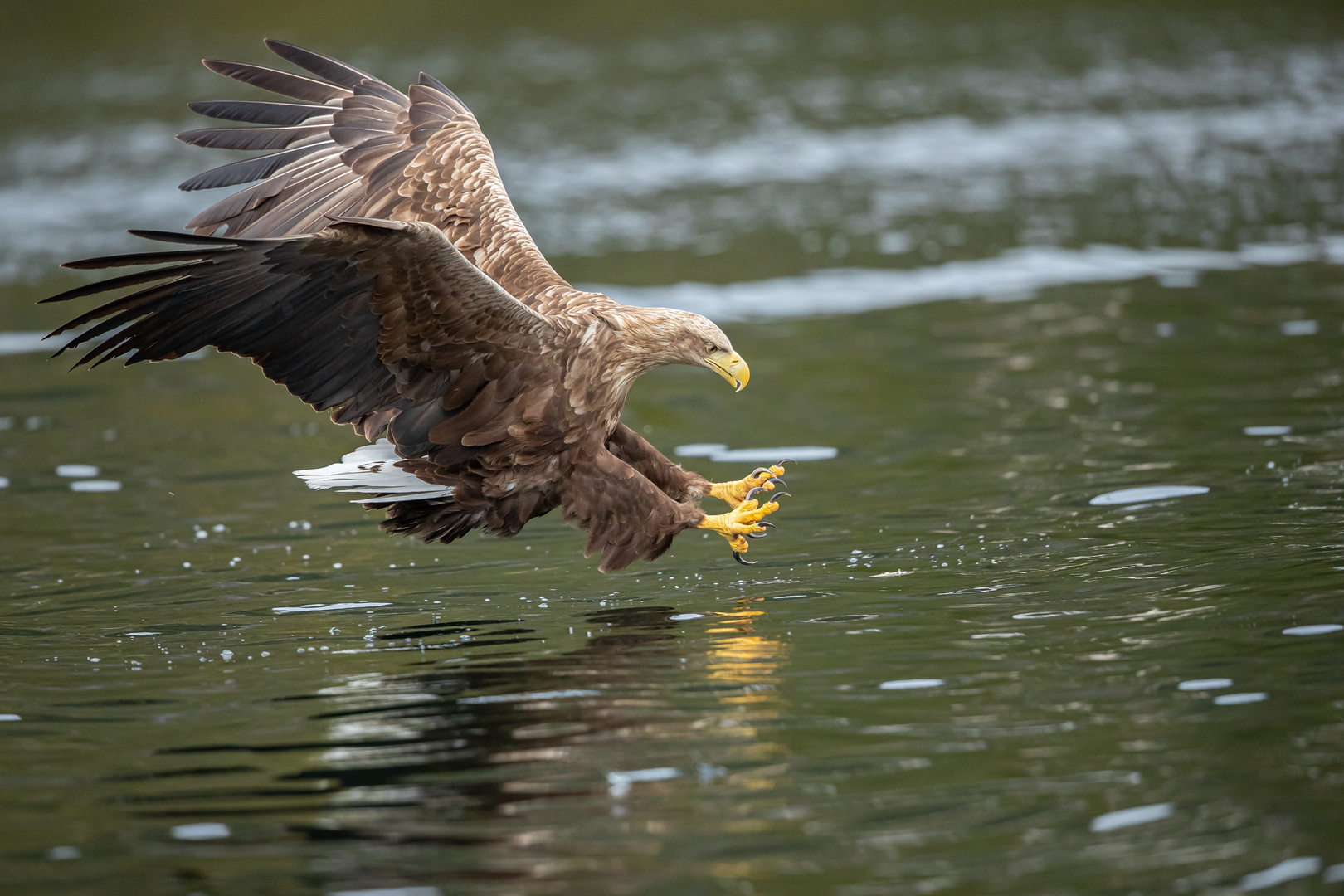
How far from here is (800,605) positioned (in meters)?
6.08

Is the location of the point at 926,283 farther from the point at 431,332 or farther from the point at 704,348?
the point at 431,332

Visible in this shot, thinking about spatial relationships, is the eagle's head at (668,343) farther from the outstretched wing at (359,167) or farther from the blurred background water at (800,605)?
the blurred background water at (800,605)

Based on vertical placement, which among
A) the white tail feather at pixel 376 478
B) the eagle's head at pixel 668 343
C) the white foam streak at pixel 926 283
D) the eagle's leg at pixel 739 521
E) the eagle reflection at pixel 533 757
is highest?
the white foam streak at pixel 926 283

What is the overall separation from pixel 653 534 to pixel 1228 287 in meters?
7.77

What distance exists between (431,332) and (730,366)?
1.28m

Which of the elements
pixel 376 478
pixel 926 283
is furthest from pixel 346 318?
pixel 926 283

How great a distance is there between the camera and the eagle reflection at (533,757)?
3.92 m

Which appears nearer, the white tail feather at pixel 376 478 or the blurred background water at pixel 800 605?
the blurred background water at pixel 800 605

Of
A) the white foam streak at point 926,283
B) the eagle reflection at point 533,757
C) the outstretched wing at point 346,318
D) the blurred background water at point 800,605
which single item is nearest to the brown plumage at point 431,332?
the outstretched wing at point 346,318

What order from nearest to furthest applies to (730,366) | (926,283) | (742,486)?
(730,366) < (742,486) < (926,283)

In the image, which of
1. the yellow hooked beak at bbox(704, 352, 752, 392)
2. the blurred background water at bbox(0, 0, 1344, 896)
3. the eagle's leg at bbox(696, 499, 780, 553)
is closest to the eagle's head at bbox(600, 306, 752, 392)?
the yellow hooked beak at bbox(704, 352, 752, 392)

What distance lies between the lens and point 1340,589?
560 cm

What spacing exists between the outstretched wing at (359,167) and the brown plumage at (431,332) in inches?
0.4

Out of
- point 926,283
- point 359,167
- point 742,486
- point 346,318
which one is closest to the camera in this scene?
point 346,318
